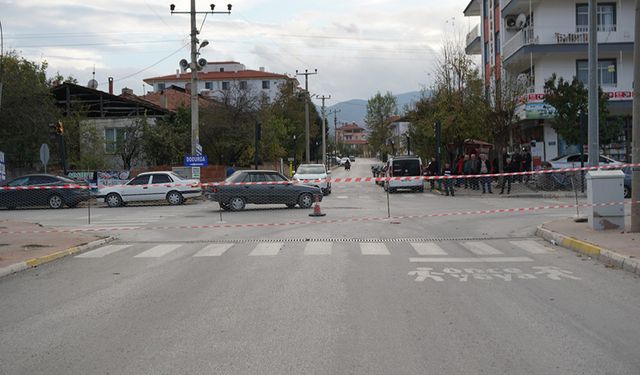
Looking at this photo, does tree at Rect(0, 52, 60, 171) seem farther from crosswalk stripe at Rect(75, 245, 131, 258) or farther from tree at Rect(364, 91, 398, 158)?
tree at Rect(364, 91, 398, 158)

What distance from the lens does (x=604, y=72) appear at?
122 feet

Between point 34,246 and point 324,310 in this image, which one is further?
point 34,246

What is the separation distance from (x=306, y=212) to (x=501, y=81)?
1868cm

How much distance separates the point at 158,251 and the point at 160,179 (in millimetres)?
14685

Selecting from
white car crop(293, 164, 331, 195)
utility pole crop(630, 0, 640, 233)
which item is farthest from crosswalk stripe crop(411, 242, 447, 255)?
white car crop(293, 164, 331, 195)

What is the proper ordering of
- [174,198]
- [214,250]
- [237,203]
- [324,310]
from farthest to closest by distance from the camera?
1. [174,198]
2. [237,203]
3. [214,250]
4. [324,310]

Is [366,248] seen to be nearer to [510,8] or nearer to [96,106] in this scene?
[510,8]

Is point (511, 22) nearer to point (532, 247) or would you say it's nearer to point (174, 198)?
point (174, 198)

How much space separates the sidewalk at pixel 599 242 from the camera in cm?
1034

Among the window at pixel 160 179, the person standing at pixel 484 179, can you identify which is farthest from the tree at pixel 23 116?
the person standing at pixel 484 179

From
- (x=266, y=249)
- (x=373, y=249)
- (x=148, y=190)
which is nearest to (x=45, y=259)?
(x=266, y=249)

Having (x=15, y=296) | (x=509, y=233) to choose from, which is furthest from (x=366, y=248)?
(x=15, y=296)

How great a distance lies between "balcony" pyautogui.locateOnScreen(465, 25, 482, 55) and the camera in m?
52.2

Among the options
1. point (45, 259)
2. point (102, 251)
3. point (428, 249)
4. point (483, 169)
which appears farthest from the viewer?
point (483, 169)
